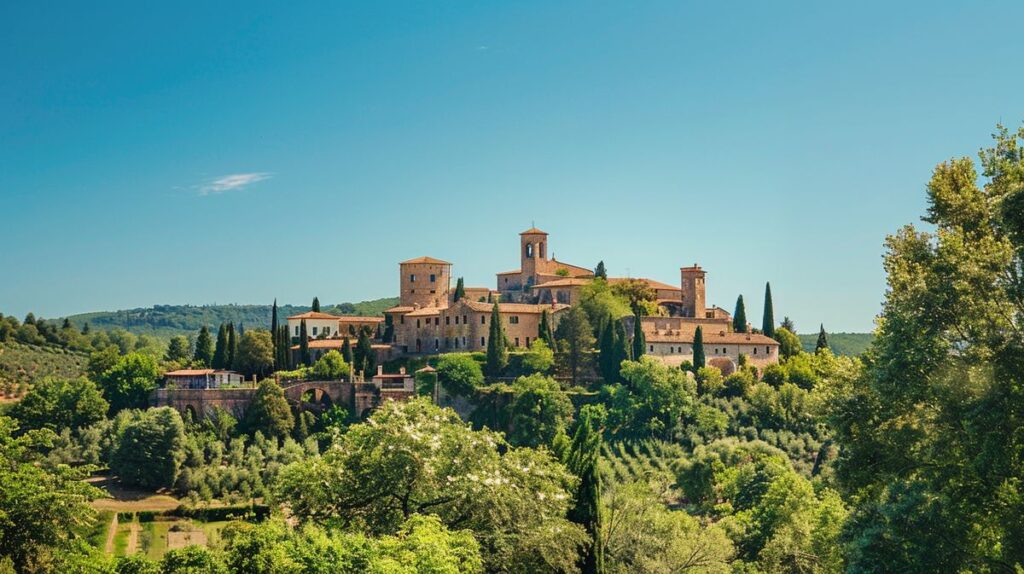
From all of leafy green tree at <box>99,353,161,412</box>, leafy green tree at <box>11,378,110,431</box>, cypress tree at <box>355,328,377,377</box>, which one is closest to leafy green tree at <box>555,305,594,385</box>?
cypress tree at <box>355,328,377,377</box>

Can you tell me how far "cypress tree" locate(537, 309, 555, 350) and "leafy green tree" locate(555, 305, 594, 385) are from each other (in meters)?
0.67

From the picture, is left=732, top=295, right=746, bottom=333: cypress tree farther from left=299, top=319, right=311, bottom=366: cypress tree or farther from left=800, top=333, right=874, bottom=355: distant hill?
left=800, top=333, right=874, bottom=355: distant hill

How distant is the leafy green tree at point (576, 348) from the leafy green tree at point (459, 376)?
508 centimetres

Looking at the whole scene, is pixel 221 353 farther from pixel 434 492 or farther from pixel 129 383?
pixel 434 492

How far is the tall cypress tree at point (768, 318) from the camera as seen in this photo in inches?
2697

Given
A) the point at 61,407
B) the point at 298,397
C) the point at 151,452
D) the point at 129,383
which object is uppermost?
the point at 129,383

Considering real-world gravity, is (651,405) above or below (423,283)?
below

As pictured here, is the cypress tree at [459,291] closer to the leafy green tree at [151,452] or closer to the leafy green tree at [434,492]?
the leafy green tree at [151,452]

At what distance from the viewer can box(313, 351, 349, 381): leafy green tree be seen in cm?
6247

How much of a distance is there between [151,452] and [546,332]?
77.4ft

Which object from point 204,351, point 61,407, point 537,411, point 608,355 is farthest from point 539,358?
point 61,407

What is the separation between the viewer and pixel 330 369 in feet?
206

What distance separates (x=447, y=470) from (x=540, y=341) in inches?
1511

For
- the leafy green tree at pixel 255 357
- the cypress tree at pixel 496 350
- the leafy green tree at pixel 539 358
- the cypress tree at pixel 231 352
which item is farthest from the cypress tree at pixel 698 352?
the cypress tree at pixel 231 352
